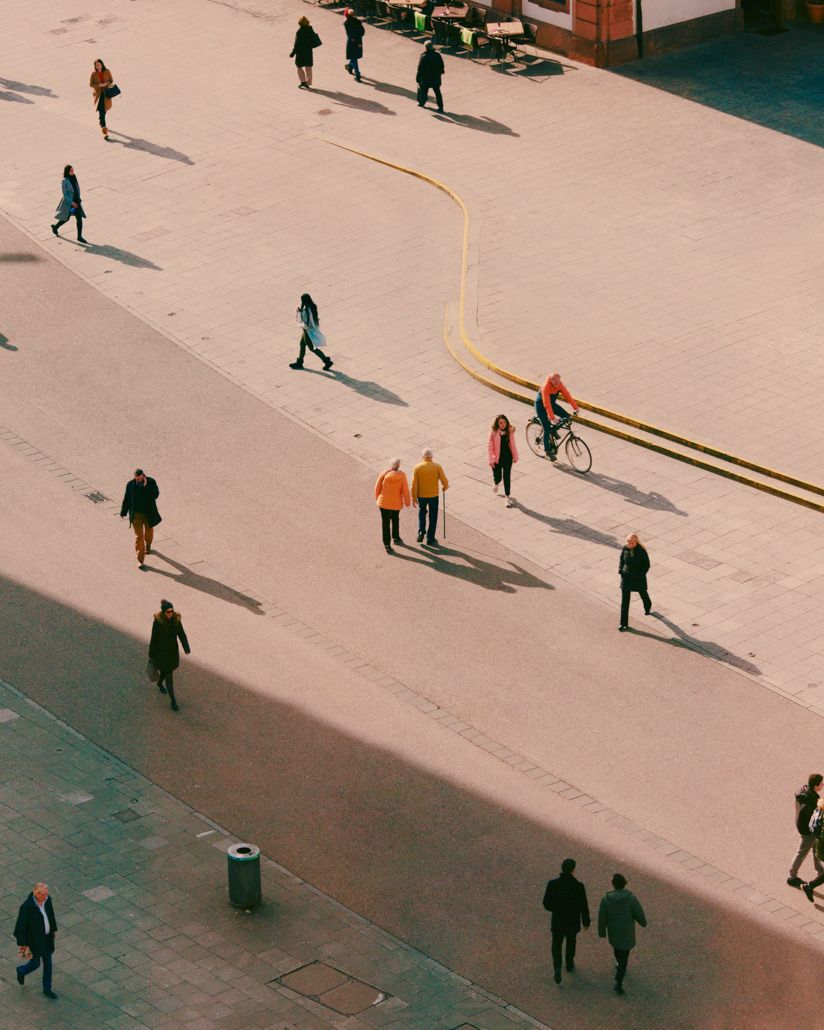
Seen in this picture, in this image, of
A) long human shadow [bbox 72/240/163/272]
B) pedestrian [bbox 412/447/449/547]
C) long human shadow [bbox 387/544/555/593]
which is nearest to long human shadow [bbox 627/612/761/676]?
long human shadow [bbox 387/544/555/593]

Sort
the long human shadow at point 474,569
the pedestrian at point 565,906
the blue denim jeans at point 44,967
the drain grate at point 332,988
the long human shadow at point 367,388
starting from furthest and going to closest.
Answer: the long human shadow at point 367,388 < the long human shadow at point 474,569 < the pedestrian at point 565,906 < the drain grate at point 332,988 < the blue denim jeans at point 44,967

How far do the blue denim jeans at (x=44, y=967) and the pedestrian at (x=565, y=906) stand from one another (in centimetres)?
440

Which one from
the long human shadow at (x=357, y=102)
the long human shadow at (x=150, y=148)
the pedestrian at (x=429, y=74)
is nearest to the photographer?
the long human shadow at (x=150, y=148)

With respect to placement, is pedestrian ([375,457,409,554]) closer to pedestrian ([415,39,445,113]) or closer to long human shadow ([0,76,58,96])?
pedestrian ([415,39,445,113])

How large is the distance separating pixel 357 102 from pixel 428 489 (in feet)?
A: 56.1

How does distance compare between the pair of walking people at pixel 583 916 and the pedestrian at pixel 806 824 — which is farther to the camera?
the pedestrian at pixel 806 824

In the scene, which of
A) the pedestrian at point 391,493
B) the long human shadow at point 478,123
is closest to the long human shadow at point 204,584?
the pedestrian at point 391,493

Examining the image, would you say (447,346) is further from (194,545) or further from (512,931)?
(512,931)

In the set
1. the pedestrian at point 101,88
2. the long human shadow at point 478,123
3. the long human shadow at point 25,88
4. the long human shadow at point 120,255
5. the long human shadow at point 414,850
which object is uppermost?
the pedestrian at point 101,88

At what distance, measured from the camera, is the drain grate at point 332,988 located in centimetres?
1883

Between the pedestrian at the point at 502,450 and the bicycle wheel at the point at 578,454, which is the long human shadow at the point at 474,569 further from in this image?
the bicycle wheel at the point at 578,454

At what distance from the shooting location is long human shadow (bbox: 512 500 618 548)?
89.4ft

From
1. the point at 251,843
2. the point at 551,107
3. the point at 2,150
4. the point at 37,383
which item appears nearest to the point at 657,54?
the point at 551,107

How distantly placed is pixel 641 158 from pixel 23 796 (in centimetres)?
2109
